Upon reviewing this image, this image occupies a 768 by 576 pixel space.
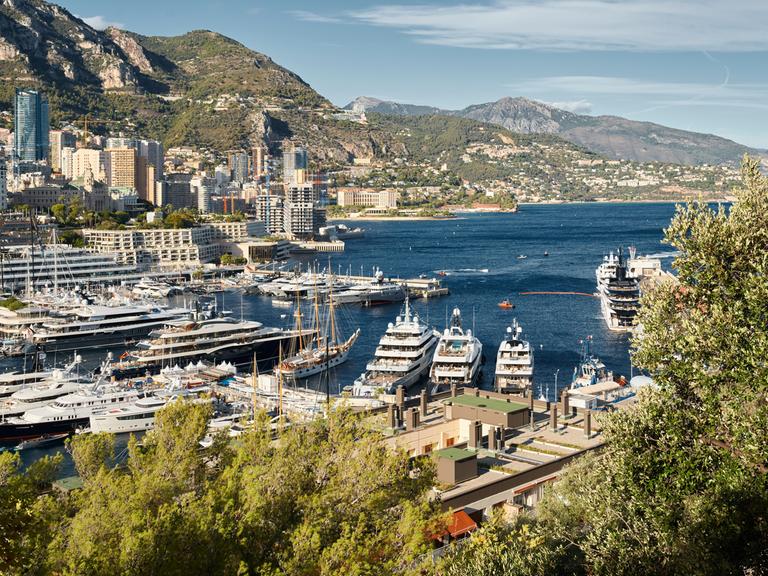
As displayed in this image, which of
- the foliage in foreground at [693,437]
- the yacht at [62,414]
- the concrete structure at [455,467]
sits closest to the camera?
the foliage in foreground at [693,437]

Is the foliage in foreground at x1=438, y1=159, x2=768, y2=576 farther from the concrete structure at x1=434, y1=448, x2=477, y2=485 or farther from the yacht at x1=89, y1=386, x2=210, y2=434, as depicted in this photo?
the yacht at x1=89, y1=386, x2=210, y2=434

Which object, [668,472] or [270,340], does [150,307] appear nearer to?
[270,340]

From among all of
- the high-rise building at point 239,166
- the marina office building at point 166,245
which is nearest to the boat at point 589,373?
the marina office building at point 166,245

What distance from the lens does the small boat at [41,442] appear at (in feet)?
69.5

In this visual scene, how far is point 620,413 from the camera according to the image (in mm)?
8109

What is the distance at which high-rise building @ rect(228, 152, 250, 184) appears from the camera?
13238 cm

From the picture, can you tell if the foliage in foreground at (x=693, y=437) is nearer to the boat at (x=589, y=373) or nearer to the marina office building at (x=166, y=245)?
the boat at (x=589, y=373)

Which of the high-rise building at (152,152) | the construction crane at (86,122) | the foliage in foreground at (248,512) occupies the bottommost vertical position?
the foliage in foreground at (248,512)

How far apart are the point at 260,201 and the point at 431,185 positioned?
87488 millimetres

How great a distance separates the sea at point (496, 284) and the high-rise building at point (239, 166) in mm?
28353

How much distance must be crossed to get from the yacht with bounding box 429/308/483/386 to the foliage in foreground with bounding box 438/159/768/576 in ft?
59.0

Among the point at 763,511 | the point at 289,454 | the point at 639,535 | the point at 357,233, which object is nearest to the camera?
the point at 763,511

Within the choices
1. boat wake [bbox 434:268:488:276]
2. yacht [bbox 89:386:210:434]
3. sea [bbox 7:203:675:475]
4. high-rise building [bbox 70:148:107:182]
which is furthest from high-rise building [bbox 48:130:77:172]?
yacht [bbox 89:386:210:434]

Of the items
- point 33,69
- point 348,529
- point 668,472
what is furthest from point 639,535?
point 33,69
